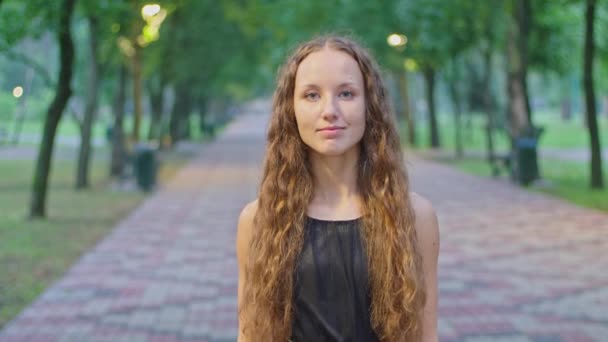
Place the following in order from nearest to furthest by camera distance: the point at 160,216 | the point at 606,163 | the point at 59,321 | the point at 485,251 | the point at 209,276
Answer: the point at 59,321 < the point at 209,276 < the point at 485,251 < the point at 160,216 < the point at 606,163

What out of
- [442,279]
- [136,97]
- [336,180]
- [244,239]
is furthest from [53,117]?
[336,180]

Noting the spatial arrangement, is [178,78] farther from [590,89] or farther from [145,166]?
[590,89]

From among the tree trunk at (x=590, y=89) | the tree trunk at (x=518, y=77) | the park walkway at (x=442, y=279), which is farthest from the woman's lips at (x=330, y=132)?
the tree trunk at (x=518, y=77)

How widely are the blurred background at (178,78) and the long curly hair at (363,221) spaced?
5880mm

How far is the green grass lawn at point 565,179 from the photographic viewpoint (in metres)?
16.3

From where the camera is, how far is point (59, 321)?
25.1ft

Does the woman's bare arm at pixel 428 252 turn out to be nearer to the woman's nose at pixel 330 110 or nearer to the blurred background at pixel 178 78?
the woman's nose at pixel 330 110

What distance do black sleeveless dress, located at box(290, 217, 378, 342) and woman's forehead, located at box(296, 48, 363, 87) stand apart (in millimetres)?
305

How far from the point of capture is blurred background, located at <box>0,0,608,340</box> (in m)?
13.2

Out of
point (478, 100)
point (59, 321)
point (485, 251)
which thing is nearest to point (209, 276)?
point (59, 321)

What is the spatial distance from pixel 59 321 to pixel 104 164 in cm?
2206

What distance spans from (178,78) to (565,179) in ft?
54.3

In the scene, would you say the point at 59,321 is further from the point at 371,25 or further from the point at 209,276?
the point at 371,25

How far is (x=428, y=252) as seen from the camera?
2217mm
